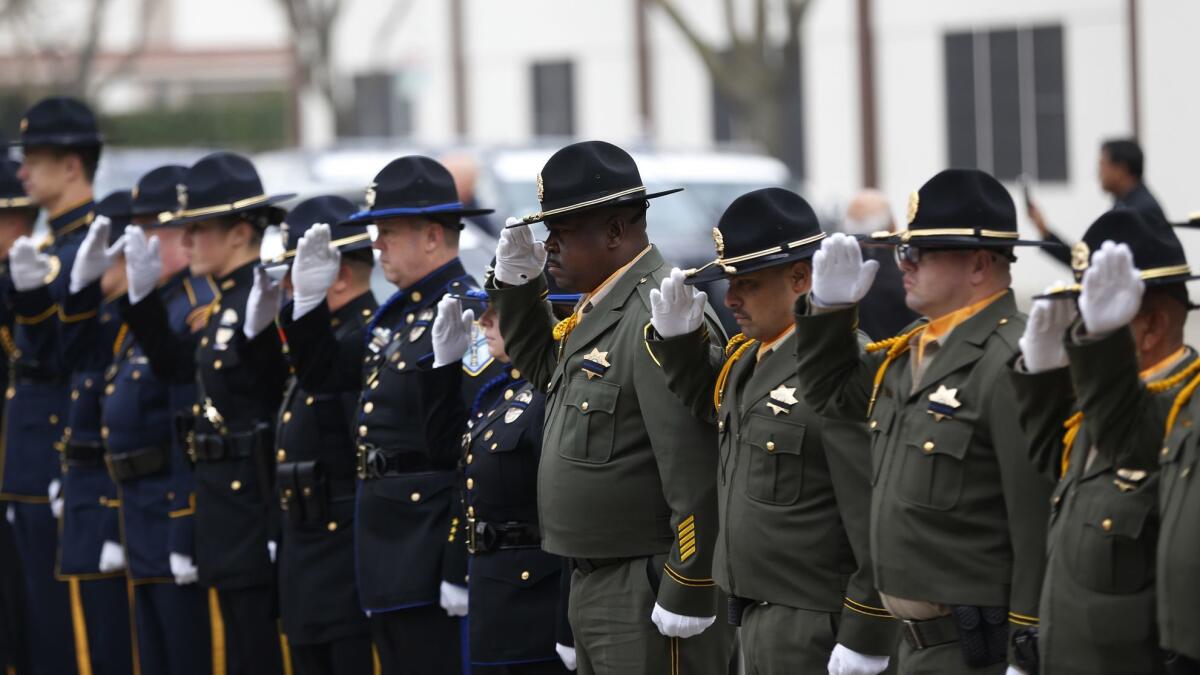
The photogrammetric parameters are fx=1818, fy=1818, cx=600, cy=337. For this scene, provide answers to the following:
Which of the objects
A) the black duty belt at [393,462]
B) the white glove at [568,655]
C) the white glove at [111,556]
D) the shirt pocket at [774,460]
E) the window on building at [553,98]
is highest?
the window on building at [553,98]

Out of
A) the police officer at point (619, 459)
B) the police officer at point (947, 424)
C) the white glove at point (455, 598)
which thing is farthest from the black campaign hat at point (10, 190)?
the police officer at point (947, 424)

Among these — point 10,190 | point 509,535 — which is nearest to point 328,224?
point 509,535

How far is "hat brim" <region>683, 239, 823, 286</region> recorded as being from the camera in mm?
4743

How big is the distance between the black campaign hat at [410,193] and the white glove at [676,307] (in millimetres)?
1643

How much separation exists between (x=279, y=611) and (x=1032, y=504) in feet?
12.2

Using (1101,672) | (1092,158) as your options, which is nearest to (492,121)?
(1092,158)

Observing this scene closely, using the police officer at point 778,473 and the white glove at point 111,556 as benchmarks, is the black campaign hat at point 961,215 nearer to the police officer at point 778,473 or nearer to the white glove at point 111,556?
the police officer at point 778,473

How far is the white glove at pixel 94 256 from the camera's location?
25.4 ft

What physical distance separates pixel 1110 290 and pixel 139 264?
Answer: 4.66 m

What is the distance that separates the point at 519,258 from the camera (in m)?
5.58

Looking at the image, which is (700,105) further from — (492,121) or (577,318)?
(577,318)

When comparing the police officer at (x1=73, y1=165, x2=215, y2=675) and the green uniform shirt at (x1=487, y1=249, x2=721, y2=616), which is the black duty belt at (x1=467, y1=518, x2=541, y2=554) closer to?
the green uniform shirt at (x1=487, y1=249, x2=721, y2=616)

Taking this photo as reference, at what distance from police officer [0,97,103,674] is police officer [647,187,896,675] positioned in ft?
14.1

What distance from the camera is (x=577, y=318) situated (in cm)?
537
